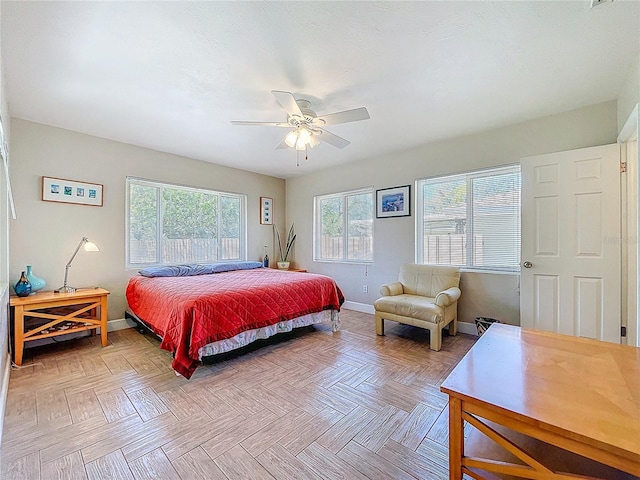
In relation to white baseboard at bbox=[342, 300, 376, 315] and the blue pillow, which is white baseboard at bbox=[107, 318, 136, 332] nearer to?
the blue pillow

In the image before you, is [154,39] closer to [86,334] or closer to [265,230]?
[86,334]

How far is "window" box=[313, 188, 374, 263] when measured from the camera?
14.9 feet

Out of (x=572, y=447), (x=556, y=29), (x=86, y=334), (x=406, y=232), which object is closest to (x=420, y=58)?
(x=556, y=29)

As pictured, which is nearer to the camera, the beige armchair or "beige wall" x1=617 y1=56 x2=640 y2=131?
"beige wall" x1=617 y1=56 x2=640 y2=131

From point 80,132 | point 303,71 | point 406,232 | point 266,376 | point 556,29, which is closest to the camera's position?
point 556,29

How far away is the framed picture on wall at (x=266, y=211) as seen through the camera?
5.29 m

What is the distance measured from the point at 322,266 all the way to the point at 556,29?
13.4 ft

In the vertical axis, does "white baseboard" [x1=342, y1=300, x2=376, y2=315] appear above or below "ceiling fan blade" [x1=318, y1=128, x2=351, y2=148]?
below

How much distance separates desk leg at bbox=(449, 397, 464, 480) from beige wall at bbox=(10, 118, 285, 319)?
3988 mm

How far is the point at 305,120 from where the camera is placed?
239 centimetres

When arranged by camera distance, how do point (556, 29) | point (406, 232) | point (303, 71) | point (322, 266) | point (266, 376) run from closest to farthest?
1. point (556, 29)
2. point (303, 71)
3. point (266, 376)
4. point (406, 232)
5. point (322, 266)

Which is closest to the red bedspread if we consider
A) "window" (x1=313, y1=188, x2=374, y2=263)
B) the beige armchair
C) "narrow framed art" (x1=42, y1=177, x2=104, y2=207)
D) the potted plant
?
the beige armchair

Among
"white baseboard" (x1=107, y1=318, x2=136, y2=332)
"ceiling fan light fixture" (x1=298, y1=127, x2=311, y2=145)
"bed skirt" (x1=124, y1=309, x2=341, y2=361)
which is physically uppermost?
"ceiling fan light fixture" (x1=298, y1=127, x2=311, y2=145)

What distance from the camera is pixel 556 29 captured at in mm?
1685
